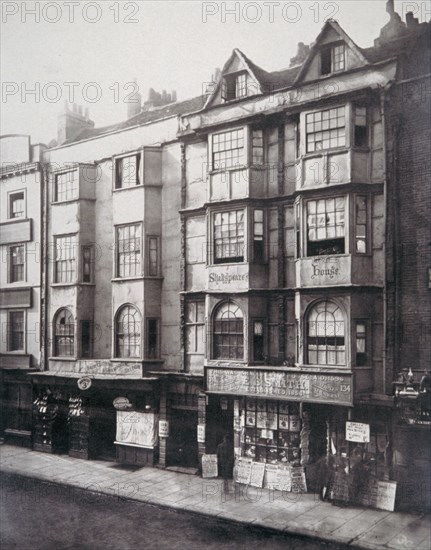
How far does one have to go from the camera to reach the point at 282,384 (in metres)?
15.6

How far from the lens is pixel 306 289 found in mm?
15516

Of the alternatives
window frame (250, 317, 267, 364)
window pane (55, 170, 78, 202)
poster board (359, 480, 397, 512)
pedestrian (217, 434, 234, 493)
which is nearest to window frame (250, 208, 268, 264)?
window frame (250, 317, 267, 364)

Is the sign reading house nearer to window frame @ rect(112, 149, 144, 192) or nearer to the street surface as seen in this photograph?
window frame @ rect(112, 149, 144, 192)

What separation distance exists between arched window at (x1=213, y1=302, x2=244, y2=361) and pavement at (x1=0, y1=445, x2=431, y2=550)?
13.1ft

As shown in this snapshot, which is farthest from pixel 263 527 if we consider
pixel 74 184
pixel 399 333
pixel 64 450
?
pixel 74 184

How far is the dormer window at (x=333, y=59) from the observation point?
15648mm

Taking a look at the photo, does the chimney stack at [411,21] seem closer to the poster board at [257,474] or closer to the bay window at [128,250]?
the bay window at [128,250]

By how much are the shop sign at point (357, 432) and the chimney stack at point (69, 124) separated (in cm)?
1686

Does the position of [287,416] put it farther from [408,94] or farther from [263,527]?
[408,94]

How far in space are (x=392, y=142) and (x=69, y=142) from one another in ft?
46.7

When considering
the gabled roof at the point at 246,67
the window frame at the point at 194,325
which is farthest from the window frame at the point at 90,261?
the gabled roof at the point at 246,67

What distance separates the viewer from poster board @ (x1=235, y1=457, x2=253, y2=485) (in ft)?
53.9

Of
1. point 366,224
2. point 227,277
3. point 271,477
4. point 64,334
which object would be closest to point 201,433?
point 271,477

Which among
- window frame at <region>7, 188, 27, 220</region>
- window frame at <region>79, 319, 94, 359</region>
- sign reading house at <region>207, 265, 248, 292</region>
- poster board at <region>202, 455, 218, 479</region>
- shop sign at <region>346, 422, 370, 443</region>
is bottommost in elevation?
poster board at <region>202, 455, 218, 479</region>
